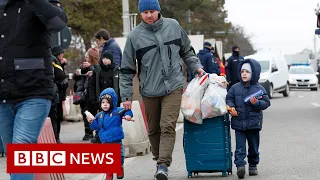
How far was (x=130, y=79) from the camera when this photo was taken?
9.52 meters

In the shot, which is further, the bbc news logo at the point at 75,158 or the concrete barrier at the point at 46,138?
the concrete barrier at the point at 46,138

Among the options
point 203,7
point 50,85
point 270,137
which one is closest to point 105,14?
point 203,7

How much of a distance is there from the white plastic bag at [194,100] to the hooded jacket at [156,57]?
0.89ft

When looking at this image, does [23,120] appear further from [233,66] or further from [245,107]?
[233,66]

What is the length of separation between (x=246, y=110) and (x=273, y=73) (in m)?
24.8

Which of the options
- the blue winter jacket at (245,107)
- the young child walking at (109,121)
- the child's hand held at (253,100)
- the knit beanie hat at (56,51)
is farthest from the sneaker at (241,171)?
the knit beanie hat at (56,51)

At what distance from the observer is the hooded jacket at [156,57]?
926cm

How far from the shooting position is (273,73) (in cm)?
3412

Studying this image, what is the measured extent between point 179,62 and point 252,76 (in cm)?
93

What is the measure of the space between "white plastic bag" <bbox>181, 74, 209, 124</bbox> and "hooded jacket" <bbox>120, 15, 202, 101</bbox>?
0.89 feet

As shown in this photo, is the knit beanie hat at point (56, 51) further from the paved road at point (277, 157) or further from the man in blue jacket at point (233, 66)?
the man in blue jacket at point (233, 66)

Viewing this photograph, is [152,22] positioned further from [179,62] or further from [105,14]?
[105,14]

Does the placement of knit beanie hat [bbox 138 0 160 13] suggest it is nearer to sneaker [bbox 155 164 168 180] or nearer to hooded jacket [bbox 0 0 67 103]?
sneaker [bbox 155 164 168 180]

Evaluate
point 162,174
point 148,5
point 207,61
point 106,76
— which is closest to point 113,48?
point 106,76
